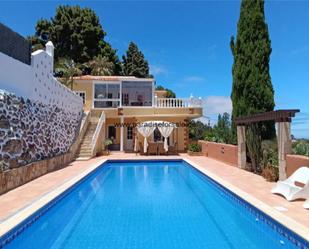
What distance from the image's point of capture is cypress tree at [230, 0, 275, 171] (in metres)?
14.9

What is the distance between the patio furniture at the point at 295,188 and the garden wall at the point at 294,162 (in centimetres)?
87

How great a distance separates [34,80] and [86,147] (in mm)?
8386

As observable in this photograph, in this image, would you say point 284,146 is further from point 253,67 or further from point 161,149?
point 161,149

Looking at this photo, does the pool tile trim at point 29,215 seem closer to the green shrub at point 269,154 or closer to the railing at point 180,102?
the green shrub at point 269,154

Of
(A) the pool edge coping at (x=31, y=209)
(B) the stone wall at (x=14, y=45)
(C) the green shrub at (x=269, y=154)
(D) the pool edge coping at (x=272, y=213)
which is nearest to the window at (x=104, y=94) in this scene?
(B) the stone wall at (x=14, y=45)

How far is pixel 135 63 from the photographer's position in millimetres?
44531

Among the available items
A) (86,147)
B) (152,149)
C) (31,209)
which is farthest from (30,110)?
(152,149)

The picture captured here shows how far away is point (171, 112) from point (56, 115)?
35.3 ft

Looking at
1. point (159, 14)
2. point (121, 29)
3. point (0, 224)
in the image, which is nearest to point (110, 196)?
point (0, 224)

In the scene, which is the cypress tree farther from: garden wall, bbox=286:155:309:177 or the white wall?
the white wall

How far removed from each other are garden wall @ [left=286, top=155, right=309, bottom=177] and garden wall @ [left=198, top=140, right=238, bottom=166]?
512 centimetres

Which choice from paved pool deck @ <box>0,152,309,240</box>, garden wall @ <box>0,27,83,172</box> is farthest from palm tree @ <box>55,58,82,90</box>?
paved pool deck @ <box>0,152,309,240</box>

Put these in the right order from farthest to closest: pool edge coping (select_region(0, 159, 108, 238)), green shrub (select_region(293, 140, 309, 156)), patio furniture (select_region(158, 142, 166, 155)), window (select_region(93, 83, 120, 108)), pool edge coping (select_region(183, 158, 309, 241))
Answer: window (select_region(93, 83, 120, 108)), patio furniture (select_region(158, 142, 166, 155)), green shrub (select_region(293, 140, 309, 156)), pool edge coping (select_region(0, 159, 108, 238)), pool edge coping (select_region(183, 158, 309, 241))

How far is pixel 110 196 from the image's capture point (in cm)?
983
